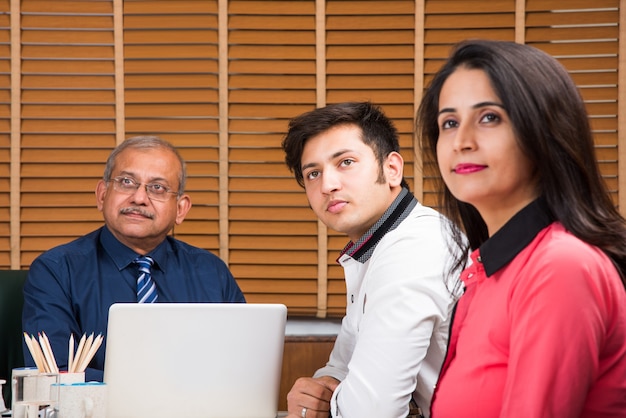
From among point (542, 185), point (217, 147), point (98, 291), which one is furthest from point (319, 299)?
point (542, 185)

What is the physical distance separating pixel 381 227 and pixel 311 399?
503 millimetres

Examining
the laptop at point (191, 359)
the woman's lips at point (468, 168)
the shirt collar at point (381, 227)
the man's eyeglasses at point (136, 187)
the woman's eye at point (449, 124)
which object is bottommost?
the laptop at point (191, 359)

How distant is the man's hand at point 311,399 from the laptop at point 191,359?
15 centimetres

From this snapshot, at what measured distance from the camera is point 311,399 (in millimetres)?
2002

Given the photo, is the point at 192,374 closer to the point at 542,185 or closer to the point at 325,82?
the point at 542,185

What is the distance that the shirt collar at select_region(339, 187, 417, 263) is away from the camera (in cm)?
220

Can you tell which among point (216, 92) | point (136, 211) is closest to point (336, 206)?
point (136, 211)

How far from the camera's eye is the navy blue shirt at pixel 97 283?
8.31 feet

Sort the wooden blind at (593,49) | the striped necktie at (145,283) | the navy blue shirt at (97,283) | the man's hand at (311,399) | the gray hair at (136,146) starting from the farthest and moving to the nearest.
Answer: the wooden blind at (593,49), the gray hair at (136,146), the striped necktie at (145,283), the navy blue shirt at (97,283), the man's hand at (311,399)

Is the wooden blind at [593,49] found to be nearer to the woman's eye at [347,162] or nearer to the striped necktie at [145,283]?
the woman's eye at [347,162]

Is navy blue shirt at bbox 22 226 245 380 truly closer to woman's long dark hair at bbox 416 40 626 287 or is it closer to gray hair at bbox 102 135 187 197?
gray hair at bbox 102 135 187 197

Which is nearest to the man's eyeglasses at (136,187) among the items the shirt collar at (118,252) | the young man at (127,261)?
the young man at (127,261)

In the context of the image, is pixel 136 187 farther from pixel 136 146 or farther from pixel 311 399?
pixel 311 399

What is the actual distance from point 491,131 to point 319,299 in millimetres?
2391
